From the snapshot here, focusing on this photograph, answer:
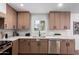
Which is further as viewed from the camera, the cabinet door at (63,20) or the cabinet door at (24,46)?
the cabinet door at (63,20)

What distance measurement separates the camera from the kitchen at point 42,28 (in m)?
5.84

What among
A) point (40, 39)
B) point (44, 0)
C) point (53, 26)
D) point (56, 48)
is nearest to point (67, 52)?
point (56, 48)

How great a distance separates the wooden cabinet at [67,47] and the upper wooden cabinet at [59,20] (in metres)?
1.44

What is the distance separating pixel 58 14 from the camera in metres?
7.32

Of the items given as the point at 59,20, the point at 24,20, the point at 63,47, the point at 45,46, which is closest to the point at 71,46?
the point at 63,47

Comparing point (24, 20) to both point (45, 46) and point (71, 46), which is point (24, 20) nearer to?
point (45, 46)

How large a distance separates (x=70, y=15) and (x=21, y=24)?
9.27 feet

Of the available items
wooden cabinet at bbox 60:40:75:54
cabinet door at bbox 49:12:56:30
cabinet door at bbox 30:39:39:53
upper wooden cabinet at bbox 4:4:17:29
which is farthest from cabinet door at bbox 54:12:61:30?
upper wooden cabinet at bbox 4:4:17:29

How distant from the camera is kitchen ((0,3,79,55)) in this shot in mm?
5836

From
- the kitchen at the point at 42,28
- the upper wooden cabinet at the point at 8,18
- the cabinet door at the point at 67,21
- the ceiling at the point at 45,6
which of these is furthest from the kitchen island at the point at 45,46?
the ceiling at the point at 45,6

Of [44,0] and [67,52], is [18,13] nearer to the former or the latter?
[67,52]

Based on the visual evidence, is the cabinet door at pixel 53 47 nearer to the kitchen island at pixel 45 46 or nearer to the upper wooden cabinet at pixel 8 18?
the kitchen island at pixel 45 46

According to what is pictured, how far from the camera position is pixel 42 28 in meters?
8.09

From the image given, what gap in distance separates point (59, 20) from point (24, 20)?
1.95 metres
